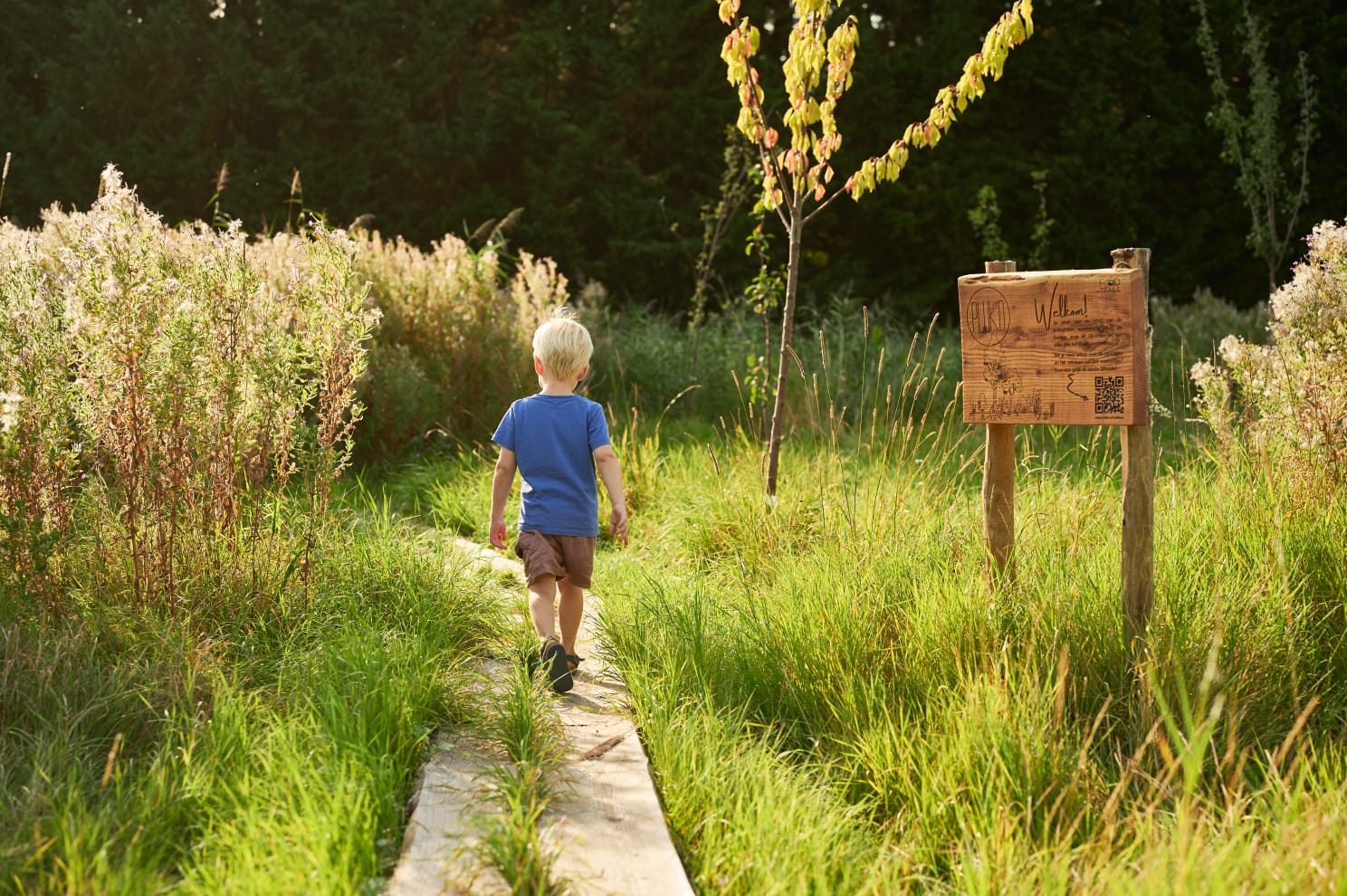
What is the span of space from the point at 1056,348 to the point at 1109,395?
208mm

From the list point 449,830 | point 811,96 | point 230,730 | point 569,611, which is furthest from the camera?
point 811,96

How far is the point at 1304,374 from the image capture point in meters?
4.01

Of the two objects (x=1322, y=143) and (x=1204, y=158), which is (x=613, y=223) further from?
(x=1322, y=143)

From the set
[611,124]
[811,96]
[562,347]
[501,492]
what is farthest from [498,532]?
[611,124]

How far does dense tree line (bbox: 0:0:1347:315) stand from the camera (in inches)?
430

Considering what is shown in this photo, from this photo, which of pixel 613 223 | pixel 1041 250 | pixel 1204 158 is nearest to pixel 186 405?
pixel 613 223

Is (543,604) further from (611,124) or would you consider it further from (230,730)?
(611,124)

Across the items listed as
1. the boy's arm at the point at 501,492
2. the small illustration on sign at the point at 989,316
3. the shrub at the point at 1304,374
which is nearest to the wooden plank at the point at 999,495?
the small illustration on sign at the point at 989,316

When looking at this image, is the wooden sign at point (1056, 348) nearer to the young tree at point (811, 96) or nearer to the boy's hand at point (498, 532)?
the young tree at point (811, 96)

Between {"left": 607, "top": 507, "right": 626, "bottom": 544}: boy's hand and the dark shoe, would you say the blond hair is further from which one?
the dark shoe

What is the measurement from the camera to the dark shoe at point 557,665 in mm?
3426

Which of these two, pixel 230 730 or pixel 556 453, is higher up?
pixel 556 453

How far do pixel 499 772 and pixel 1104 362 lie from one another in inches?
79.1

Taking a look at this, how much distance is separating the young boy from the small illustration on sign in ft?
4.02
